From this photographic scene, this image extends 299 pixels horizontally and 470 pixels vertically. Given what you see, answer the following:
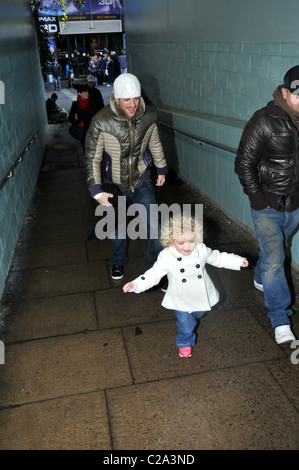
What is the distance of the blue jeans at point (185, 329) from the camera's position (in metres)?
3.12

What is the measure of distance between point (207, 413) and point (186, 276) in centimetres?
92

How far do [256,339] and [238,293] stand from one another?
28.1 inches

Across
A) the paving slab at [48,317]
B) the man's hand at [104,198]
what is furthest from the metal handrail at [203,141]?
the paving slab at [48,317]

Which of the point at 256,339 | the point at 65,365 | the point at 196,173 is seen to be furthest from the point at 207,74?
the point at 65,365

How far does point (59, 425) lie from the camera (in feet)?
8.57

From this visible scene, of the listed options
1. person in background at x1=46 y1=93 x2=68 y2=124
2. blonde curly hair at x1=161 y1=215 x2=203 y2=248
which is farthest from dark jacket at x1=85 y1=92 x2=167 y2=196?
person in background at x1=46 y1=93 x2=68 y2=124

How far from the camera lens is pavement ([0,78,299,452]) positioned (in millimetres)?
2523

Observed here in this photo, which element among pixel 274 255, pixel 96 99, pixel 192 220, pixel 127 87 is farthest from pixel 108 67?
pixel 192 220

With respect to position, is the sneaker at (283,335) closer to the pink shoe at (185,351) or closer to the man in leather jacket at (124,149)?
the pink shoe at (185,351)

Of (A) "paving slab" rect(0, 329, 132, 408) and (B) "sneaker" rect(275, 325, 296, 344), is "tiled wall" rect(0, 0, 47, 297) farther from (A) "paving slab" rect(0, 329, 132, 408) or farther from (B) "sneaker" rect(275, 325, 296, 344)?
(B) "sneaker" rect(275, 325, 296, 344)

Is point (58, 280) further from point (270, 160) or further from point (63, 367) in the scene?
point (270, 160)

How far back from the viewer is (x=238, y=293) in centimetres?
398

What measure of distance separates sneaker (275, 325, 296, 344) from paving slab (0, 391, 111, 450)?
4.68ft

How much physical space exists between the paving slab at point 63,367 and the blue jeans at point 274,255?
1.27 m
